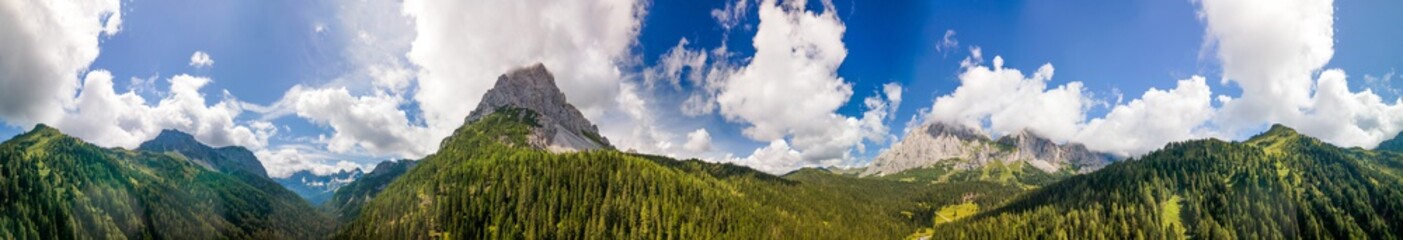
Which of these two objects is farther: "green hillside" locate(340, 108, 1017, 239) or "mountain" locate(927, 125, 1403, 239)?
"green hillside" locate(340, 108, 1017, 239)

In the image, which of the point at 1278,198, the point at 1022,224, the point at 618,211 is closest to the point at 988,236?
the point at 1022,224

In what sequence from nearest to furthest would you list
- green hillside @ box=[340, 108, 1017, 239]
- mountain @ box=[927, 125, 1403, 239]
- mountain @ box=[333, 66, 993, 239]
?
mountain @ box=[927, 125, 1403, 239]
mountain @ box=[333, 66, 993, 239]
green hillside @ box=[340, 108, 1017, 239]

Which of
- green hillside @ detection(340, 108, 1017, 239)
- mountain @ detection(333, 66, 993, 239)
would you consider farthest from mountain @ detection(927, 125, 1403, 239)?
green hillside @ detection(340, 108, 1017, 239)

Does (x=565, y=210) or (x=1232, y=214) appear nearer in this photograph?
(x=1232, y=214)

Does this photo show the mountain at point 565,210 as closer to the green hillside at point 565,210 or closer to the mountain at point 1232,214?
the green hillside at point 565,210

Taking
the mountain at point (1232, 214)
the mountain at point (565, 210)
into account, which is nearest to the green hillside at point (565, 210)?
the mountain at point (565, 210)

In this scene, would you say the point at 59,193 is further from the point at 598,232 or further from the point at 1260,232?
the point at 1260,232

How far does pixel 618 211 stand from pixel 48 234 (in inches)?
5843

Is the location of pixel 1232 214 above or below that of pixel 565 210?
below

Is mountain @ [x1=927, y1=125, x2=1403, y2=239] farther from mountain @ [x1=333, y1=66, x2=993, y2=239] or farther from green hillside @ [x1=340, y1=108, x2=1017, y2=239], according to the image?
green hillside @ [x1=340, y1=108, x2=1017, y2=239]

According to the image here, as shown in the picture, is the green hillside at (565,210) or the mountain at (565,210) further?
the green hillside at (565,210)

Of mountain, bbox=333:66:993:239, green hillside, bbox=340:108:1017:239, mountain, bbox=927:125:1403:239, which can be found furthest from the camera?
green hillside, bbox=340:108:1017:239

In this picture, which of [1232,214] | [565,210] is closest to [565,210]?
[565,210]

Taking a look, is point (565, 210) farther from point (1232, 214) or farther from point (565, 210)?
point (1232, 214)
